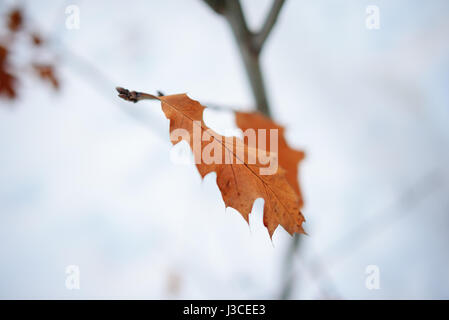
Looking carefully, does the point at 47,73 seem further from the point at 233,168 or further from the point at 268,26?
the point at 233,168

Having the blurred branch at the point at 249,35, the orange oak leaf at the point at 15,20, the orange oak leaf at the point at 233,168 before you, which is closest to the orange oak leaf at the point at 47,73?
the orange oak leaf at the point at 15,20

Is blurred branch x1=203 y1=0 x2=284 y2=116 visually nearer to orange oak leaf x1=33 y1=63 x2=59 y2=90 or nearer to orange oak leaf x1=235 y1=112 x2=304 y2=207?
orange oak leaf x1=235 y1=112 x2=304 y2=207

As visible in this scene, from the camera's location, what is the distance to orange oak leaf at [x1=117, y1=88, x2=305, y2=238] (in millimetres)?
448

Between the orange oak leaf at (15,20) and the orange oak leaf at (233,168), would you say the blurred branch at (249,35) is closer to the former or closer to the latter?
the orange oak leaf at (233,168)

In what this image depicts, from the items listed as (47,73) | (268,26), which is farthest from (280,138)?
(47,73)

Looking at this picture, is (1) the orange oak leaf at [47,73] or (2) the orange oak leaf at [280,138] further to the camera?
(1) the orange oak leaf at [47,73]

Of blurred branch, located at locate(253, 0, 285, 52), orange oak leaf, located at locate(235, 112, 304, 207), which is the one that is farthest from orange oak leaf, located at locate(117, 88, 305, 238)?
blurred branch, located at locate(253, 0, 285, 52)

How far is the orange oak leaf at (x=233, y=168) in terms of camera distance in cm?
45

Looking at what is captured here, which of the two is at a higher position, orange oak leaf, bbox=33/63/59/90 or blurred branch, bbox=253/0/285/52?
orange oak leaf, bbox=33/63/59/90

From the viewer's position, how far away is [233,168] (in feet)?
1.59

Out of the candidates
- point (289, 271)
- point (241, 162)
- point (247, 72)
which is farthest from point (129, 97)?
point (289, 271)
